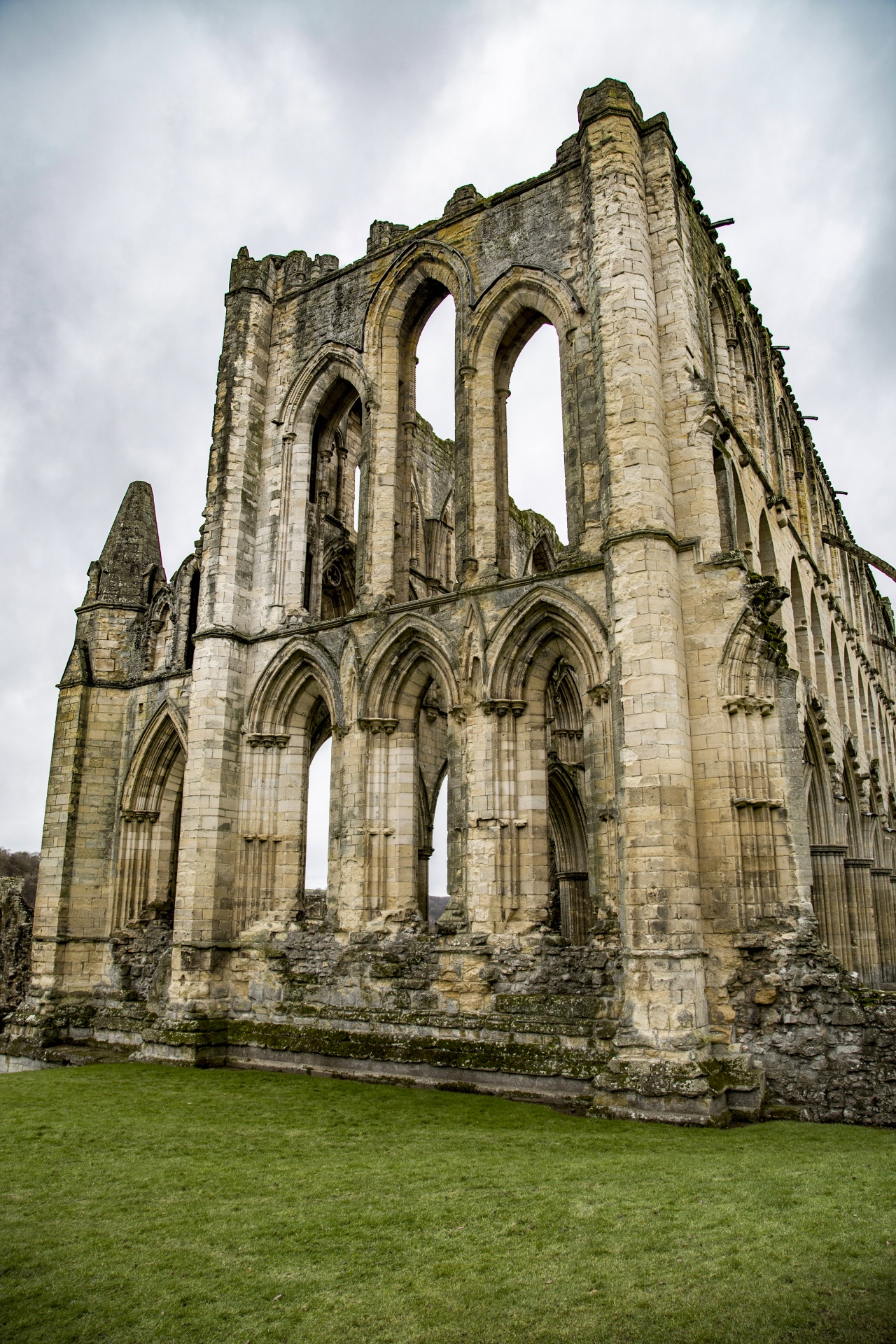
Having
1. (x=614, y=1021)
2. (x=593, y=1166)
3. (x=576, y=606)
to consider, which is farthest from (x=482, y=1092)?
(x=576, y=606)

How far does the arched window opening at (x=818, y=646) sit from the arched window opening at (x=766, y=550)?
120 inches

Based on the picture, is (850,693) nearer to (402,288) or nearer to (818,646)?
(818,646)

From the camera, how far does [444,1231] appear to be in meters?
5.49

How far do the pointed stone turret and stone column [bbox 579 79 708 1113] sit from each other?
964cm

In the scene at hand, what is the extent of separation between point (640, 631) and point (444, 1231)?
610cm

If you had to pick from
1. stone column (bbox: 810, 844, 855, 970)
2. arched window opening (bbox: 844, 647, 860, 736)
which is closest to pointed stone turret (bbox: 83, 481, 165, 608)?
stone column (bbox: 810, 844, 855, 970)

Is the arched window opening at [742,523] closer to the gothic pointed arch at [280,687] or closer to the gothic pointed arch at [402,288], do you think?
the gothic pointed arch at [402,288]

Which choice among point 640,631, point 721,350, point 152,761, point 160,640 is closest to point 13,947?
point 152,761

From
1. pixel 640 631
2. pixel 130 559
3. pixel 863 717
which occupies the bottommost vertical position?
pixel 640 631

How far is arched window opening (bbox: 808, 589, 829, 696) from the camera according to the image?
17250mm

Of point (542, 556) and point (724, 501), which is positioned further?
point (542, 556)

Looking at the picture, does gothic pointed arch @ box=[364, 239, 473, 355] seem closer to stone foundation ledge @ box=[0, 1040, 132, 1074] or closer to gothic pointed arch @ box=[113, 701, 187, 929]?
gothic pointed arch @ box=[113, 701, 187, 929]

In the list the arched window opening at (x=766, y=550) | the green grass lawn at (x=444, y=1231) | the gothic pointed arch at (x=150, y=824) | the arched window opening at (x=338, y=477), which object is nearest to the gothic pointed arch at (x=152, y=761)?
the gothic pointed arch at (x=150, y=824)

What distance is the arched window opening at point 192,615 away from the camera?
53.0 feet
